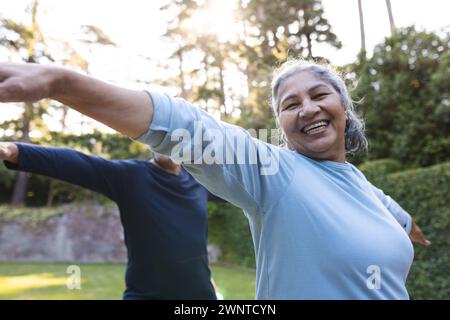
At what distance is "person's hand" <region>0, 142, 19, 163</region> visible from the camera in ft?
5.98

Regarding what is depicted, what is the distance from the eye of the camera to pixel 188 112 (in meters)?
1.01

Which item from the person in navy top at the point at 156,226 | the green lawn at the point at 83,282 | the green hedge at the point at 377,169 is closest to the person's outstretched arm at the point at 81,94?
the person in navy top at the point at 156,226

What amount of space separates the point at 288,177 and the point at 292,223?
0.38ft

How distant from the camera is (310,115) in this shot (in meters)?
1.34

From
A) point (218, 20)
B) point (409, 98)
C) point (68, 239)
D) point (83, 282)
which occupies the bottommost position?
point (83, 282)

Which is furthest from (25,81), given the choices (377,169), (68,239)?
(68,239)

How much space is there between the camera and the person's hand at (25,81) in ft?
2.50

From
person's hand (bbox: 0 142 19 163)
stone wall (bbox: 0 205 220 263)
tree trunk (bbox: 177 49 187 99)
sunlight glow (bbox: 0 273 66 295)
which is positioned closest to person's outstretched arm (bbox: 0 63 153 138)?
person's hand (bbox: 0 142 19 163)

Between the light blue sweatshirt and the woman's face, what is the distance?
0.14 m

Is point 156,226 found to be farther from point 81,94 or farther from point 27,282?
point 27,282

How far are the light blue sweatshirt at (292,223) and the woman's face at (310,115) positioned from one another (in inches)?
5.6

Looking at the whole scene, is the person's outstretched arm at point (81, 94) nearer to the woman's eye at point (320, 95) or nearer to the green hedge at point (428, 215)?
the woman's eye at point (320, 95)

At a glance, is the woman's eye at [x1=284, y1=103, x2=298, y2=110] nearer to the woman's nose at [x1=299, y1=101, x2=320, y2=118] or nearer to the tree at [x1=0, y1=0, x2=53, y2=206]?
the woman's nose at [x1=299, y1=101, x2=320, y2=118]
